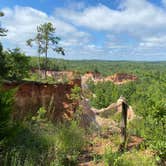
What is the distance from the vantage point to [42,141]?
6.56m

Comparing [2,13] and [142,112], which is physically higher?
[2,13]

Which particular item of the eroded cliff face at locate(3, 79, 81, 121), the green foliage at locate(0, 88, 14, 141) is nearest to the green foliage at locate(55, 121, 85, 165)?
the green foliage at locate(0, 88, 14, 141)

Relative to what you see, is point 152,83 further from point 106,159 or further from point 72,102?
point 72,102

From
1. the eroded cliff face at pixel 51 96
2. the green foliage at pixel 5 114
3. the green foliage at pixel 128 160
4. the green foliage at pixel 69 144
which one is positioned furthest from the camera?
the eroded cliff face at pixel 51 96

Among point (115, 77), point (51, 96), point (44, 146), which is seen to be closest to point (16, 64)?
point (51, 96)

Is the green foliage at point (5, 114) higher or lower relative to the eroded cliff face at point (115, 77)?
higher

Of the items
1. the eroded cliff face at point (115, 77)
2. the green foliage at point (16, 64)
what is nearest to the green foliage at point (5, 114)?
the green foliage at point (16, 64)

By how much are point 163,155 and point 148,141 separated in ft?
1.48

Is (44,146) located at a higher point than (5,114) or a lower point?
lower

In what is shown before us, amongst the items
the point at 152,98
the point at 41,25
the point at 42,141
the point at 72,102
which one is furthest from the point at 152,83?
the point at 41,25

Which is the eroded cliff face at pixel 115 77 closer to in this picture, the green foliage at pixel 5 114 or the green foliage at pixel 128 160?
the green foliage at pixel 128 160

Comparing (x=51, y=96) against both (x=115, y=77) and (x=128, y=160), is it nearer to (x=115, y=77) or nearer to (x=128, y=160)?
(x=128, y=160)

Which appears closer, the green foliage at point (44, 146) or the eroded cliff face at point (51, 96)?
the green foliage at point (44, 146)

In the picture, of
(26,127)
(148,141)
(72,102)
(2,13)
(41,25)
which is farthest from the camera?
(41,25)
